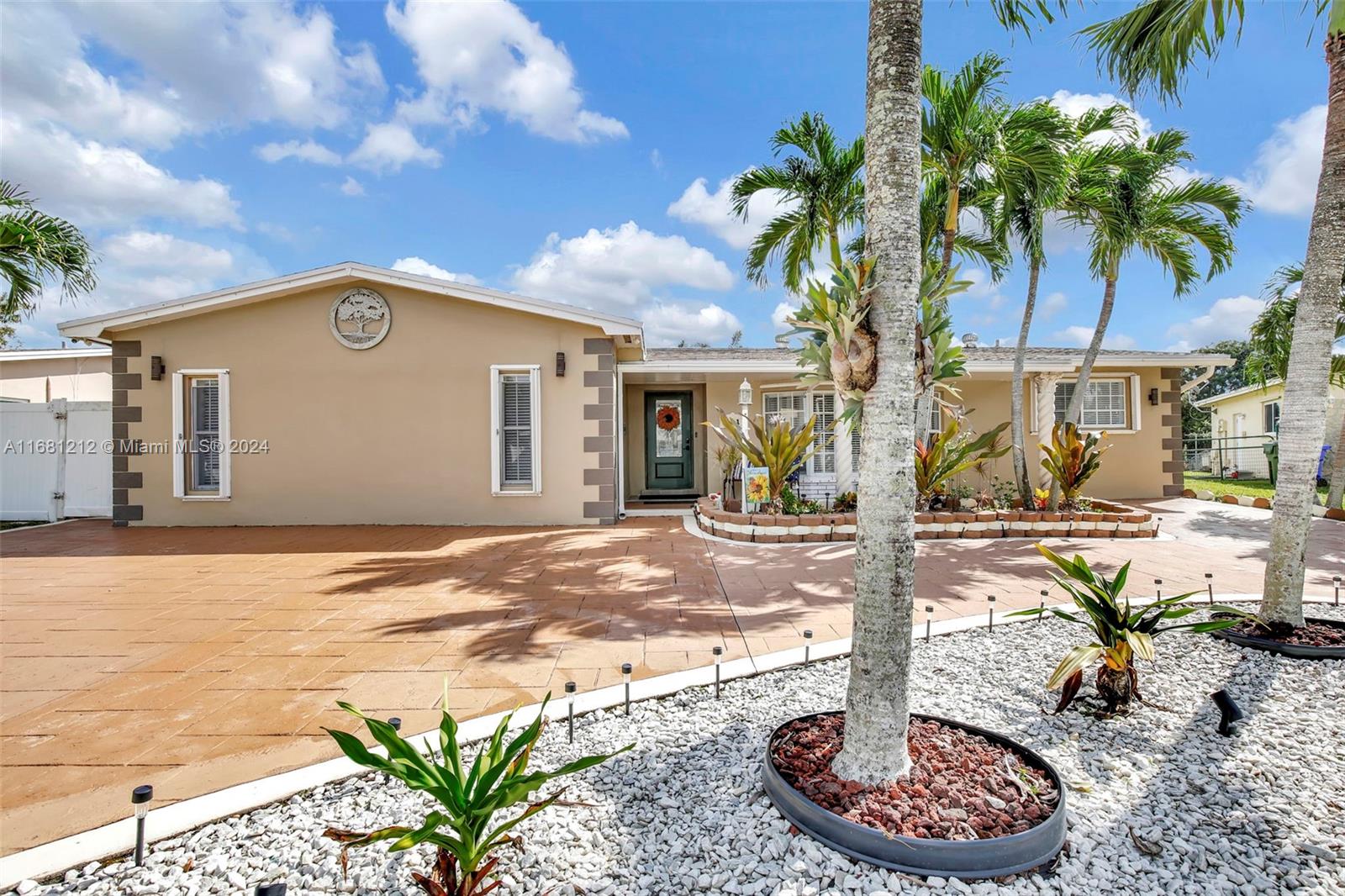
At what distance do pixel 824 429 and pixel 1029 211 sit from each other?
4773 mm

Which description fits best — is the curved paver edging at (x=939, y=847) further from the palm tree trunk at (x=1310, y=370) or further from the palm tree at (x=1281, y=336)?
the palm tree at (x=1281, y=336)

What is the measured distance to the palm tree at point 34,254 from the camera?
7816mm

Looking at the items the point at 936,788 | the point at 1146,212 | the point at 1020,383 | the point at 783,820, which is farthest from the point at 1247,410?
the point at 783,820

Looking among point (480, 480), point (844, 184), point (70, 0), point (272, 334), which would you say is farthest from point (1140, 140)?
point (70, 0)

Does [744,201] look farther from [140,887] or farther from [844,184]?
[140,887]

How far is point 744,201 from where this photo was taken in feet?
31.0

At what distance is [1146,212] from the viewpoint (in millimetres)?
8273

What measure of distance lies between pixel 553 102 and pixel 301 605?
27.4ft

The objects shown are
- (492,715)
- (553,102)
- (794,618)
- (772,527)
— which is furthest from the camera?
(553,102)

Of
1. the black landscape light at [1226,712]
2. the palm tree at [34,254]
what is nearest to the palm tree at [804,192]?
the black landscape light at [1226,712]

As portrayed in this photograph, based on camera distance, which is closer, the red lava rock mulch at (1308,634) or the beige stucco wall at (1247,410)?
the red lava rock mulch at (1308,634)

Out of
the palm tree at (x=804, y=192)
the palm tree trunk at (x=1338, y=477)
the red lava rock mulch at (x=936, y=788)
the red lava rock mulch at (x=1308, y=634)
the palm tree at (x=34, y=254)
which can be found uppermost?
the palm tree at (x=804, y=192)

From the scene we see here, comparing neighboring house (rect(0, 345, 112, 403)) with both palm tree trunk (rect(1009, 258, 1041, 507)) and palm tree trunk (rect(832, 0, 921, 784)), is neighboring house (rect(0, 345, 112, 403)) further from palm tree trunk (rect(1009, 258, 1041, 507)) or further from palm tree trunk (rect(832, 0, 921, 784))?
palm tree trunk (rect(1009, 258, 1041, 507))

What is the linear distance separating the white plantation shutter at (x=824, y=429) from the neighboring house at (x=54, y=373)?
14857mm
